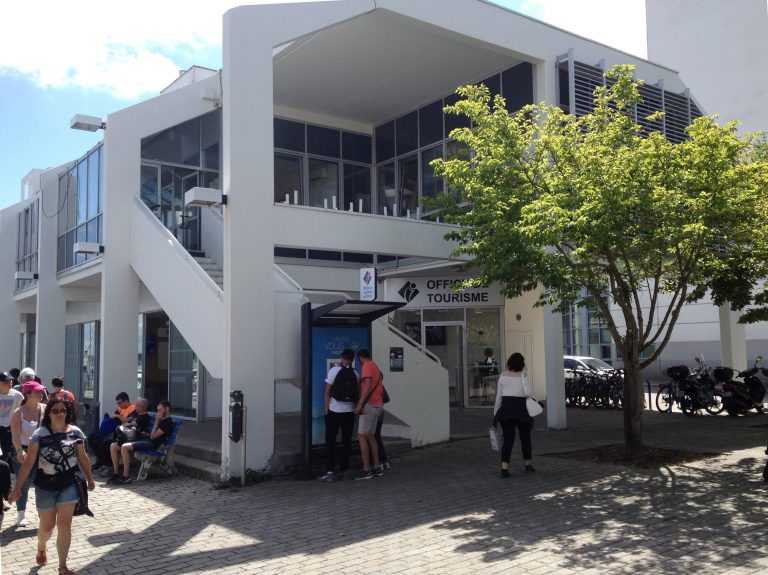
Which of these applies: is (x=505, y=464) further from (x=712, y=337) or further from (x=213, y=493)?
(x=712, y=337)

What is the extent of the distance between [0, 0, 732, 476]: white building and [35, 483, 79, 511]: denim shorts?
12.2 feet

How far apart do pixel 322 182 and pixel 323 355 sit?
32.1 ft

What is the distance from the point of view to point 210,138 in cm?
1684

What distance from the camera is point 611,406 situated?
1864cm

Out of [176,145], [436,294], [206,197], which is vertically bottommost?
[436,294]

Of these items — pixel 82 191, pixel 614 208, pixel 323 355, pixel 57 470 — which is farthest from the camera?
pixel 82 191

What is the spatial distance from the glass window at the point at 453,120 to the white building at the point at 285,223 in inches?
5.7

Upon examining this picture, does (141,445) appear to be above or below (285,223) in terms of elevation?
below

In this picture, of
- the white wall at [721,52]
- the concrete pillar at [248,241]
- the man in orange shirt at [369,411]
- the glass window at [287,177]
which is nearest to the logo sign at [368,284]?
the man in orange shirt at [369,411]

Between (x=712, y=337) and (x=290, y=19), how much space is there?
2782cm

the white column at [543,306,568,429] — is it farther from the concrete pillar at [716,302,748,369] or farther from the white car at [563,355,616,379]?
the concrete pillar at [716,302,748,369]

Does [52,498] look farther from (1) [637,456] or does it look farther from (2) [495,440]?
(1) [637,456]

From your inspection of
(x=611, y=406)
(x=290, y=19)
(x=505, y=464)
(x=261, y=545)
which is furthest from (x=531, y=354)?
(x=261, y=545)

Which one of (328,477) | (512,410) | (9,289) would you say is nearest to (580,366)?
(512,410)
